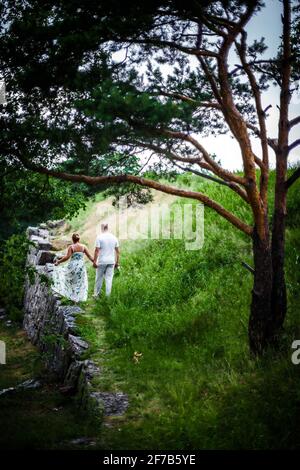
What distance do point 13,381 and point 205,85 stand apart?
7.73 metres

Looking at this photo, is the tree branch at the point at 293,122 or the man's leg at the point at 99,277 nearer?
the tree branch at the point at 293,122

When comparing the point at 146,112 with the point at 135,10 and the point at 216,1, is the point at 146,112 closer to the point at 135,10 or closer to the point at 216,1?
the point at 135,10

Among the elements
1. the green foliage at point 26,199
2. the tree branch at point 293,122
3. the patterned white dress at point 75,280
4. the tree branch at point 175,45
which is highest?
the tree branch at point 175,45

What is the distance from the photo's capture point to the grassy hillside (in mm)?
5066

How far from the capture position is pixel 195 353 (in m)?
7.18

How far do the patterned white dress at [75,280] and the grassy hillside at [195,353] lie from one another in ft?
1.65

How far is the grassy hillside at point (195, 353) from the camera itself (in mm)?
5066

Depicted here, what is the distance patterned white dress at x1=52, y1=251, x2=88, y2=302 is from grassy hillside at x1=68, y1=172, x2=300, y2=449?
50cm

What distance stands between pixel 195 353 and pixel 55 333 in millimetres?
4395

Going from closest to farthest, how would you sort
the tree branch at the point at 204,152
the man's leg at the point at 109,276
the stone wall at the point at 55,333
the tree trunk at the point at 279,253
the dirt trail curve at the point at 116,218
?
the tree branch at the point at 204,152 → the tree trunk at the point at 279,253 → the stone wall at the point at 55,333 → the man's leg at the point at 109,276 → the dirt trail curve at the point at 116,218

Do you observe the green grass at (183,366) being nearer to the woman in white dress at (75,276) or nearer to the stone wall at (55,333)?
the stone wall at (55,333)

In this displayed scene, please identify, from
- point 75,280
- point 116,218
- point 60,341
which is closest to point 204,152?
point 60,341

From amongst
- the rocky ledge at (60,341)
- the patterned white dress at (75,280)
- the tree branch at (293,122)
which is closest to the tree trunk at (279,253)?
the tree branch at (293,122)

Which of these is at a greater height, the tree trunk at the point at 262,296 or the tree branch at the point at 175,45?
the tree branch at the point at 175,45
